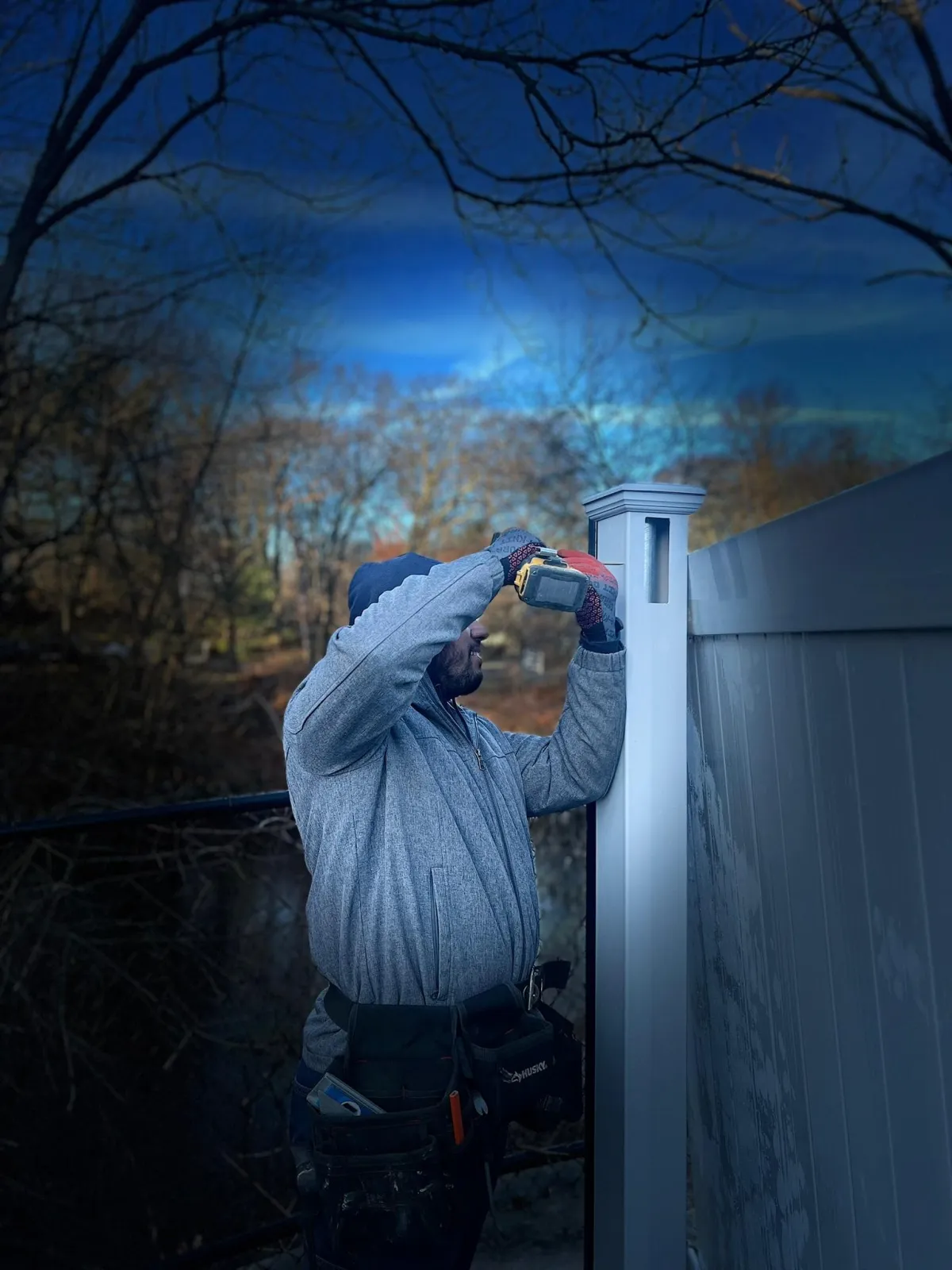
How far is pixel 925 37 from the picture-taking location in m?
3.26

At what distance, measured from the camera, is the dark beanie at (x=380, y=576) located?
1.47 meters

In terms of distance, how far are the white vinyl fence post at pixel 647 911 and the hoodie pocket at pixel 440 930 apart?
0.27 m

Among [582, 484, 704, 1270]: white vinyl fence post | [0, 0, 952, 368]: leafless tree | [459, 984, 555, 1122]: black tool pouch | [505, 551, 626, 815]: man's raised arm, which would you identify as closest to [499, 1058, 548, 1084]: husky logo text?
[459, 984, 555, 1122]: black tool pouch

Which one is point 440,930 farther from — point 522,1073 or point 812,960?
point 812,960

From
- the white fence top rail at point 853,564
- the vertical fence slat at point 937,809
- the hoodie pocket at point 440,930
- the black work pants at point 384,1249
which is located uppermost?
the white fence top rail at point 853,564

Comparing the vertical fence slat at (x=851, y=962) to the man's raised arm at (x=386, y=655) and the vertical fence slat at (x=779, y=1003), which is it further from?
the man's raised arm at (x=386, y=655)

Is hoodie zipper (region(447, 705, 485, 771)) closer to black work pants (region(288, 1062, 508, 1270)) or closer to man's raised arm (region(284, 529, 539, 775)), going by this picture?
man's raised arm (region(284, 529, 539, 775))

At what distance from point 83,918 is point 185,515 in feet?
5.59

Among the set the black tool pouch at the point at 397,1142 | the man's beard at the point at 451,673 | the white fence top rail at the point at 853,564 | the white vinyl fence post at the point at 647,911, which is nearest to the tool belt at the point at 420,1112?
the black tool pouch at the point at 397,1142

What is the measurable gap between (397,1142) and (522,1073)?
21cm

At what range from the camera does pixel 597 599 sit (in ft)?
4.54

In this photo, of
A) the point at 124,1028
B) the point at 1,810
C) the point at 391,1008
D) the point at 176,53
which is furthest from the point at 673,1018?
the point at 176,53

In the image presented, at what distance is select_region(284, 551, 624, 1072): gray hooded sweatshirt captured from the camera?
130 cm

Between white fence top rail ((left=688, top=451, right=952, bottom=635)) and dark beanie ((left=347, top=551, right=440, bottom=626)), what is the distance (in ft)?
1.53
